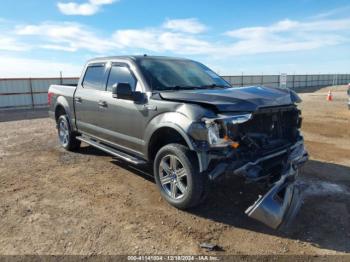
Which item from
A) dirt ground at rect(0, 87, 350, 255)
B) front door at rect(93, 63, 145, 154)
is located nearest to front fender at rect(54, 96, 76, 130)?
dirt ground at rect(0, 87, 350, 255)

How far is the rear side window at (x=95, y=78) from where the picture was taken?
19.2ft

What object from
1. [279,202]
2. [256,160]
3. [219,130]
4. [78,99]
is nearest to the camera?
[279,202]

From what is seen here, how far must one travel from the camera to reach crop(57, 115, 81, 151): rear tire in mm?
7156

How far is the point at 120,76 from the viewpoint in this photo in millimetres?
5332

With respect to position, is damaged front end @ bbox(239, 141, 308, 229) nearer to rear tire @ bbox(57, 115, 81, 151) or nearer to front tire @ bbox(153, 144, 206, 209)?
front tire @ bbox(153, 144, 206, 209)

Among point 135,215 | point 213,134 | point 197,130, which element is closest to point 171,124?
point 197,130

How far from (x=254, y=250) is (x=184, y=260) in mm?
750

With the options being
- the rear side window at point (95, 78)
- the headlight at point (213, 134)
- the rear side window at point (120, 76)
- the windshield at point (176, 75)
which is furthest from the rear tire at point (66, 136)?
the headlight at point (213, 134)

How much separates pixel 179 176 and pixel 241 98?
1.25m

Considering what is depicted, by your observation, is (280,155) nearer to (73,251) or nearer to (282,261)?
(282,261)

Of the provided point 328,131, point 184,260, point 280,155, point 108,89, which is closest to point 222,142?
point 280,155

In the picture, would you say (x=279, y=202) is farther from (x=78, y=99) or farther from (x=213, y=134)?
(x=78, y=99)

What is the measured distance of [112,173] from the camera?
5.80 m

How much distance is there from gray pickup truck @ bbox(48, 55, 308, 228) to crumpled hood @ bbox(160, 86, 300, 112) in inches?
0.5
